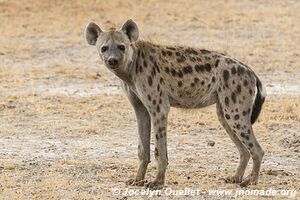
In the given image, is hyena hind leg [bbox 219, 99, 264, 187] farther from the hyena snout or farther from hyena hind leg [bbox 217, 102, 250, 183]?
the hyena snout

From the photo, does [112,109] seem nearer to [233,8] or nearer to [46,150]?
[46,150]

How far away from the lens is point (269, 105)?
11.1 m

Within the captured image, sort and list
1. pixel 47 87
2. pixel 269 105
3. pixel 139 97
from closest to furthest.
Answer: pixel 139 97, pixel 269 105, pixel 47 87

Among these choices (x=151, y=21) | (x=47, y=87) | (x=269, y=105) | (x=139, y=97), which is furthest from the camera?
(x=151, y=21)

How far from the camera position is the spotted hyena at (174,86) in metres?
7.45

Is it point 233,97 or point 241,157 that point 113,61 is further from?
point 241,157

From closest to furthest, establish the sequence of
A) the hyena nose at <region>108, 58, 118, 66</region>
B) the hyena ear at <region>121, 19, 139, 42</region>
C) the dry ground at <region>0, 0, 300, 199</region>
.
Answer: the hyena nose at <region>108, 58, 118, 66</region> < the hyena ear at <region>121, 19, 139, 42</region> < the dry ground at <region>0, 0, 300, 199</region>

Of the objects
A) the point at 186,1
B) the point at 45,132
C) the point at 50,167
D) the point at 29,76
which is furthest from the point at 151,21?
the point at 50,167

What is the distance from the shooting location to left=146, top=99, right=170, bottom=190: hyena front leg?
7449 millimetres

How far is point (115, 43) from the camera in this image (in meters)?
7.37

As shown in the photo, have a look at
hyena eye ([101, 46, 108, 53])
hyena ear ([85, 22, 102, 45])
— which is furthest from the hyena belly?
hyena ear ([85, 22, 102, 45])

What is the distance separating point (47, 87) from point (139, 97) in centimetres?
514

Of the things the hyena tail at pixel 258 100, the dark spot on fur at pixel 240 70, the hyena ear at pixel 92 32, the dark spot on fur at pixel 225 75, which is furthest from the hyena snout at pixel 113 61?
the hyena tail at pixel 258 100

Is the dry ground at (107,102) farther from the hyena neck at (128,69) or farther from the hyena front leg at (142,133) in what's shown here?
the hyena neck at (128,69)
